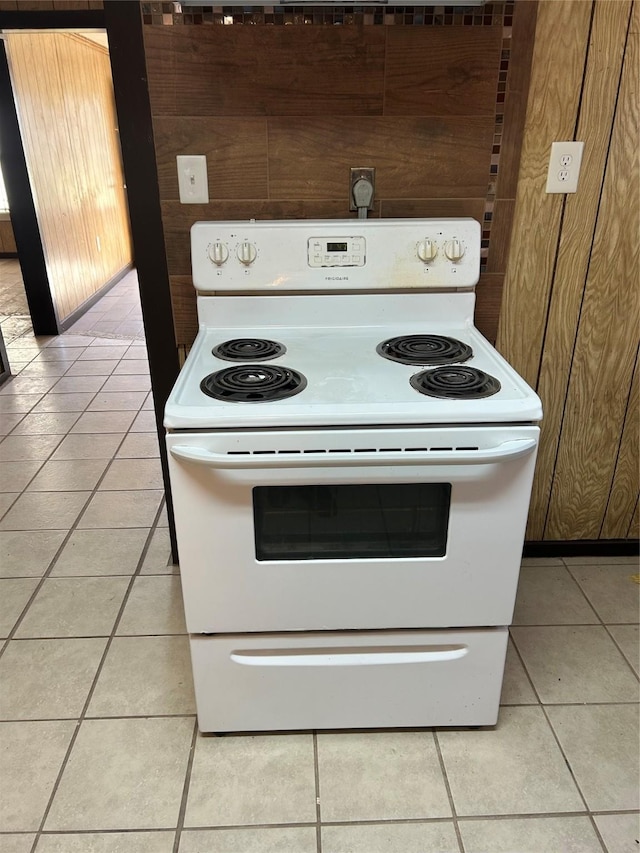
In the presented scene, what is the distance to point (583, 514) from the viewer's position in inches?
82.7

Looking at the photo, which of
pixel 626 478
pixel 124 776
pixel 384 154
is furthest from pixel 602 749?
pixel 384 154

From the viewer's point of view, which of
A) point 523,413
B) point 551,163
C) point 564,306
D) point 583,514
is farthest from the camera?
point 583,514

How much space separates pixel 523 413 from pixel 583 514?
42.2 inches

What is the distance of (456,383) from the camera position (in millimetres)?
1316

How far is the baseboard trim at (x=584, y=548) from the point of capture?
2146 mm

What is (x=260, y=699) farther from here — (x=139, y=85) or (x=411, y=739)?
(x=139, y=85)

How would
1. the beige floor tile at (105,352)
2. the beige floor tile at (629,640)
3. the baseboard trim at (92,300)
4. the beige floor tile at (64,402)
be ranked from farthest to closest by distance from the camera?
1. the baseboard trim at (92,300)
2. the beige floor tile at (105,352)
3. the beige floor tile at (64,402)
4. the beige floor tile at (629,640)

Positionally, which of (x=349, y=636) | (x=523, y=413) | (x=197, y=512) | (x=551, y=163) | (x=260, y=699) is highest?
(x=551, y=163)

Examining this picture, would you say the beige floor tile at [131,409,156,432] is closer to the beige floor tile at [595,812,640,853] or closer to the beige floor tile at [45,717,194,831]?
the beige floor tile at [45,717,194,831]

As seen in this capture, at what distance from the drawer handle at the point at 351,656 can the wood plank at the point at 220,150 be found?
1157 mm

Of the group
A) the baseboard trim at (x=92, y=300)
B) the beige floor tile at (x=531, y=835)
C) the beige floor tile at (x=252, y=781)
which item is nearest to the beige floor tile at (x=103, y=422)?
the baseboard trim at (x=92, y=300)

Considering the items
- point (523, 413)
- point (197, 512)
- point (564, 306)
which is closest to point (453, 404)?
point (523, 413)

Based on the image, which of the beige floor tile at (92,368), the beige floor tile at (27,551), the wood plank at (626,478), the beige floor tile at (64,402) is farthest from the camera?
the beige floor tile at (92,368)

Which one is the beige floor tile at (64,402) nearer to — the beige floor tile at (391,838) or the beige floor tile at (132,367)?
the beige floor tile at (132,367)
